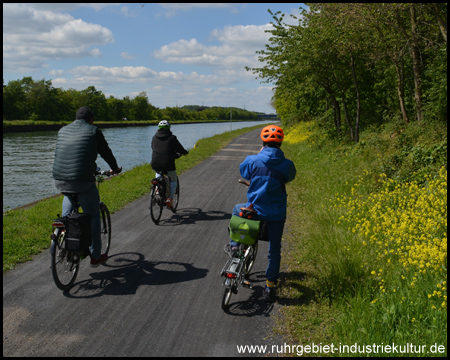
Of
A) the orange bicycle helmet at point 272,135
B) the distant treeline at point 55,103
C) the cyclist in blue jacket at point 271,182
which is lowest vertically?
the cyclist in blue jacket at point 271,182

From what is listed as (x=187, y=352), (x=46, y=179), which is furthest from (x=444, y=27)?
(x=46, y=179)

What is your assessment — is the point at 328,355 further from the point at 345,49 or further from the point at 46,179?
the point at 46,179

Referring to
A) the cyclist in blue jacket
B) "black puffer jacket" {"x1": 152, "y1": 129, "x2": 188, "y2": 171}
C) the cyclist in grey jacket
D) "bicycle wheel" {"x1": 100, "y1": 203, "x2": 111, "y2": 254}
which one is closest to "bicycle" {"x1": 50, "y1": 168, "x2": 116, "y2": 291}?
the cyclist in grey jacket

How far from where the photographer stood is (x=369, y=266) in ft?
15.4

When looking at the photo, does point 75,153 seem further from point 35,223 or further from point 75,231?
point 35,223

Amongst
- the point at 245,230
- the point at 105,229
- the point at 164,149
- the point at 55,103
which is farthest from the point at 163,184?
the point at 55,103

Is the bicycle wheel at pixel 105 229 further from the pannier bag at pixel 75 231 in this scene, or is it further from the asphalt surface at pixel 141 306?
the pannier bag at pixel 75 231

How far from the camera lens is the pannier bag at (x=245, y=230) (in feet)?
13.3

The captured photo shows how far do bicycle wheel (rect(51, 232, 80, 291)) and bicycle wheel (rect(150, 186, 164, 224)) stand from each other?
262 centimetres

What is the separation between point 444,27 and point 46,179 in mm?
19235

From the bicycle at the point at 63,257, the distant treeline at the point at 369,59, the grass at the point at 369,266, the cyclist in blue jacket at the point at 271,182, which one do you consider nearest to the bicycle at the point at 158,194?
the bicycle at the point at 63,257

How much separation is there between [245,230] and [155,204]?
378cm

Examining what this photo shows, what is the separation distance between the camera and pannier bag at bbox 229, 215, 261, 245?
13.3 feet

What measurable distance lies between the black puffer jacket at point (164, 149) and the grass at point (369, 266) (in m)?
2.94
